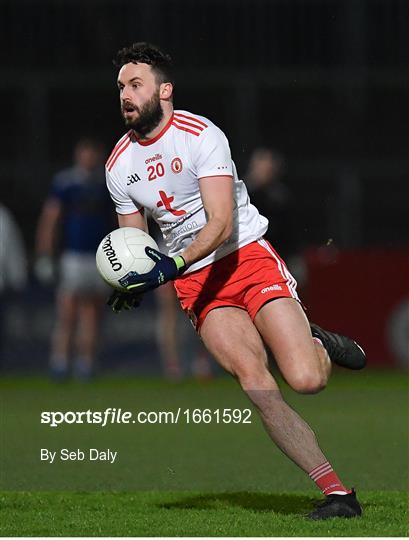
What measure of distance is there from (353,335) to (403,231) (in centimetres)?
336

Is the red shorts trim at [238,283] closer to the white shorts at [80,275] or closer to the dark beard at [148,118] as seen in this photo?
the dark beard at [148,118]

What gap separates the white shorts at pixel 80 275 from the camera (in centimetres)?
1410

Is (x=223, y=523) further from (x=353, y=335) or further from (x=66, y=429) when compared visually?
(x=353, y=335)

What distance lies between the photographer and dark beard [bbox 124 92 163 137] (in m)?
6.78

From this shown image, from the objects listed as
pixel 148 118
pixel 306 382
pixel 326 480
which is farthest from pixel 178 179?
pixel 326 480

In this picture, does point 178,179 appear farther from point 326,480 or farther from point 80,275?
point 80,275

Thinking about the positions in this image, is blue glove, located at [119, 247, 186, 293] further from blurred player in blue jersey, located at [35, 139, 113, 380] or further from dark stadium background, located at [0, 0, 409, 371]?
dark stadium background, located at [0, 0, 409, 371]

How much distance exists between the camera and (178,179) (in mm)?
6832

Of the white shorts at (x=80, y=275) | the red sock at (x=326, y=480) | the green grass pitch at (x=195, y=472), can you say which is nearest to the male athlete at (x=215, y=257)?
the red sock at (x=326, y=480)

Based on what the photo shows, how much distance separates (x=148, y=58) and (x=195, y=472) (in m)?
2.56

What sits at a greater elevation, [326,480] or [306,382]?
[306,382]

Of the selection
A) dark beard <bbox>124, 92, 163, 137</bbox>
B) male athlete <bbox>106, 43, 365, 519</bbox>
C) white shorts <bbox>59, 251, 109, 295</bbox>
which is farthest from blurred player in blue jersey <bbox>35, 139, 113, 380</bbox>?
dark beard <bbox>124, 92, 163, 137</bbox>

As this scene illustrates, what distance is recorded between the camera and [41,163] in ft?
59.1

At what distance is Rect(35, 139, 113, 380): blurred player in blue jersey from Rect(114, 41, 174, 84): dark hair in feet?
24.0
